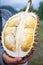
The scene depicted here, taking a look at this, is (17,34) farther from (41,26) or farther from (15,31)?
(41,26)

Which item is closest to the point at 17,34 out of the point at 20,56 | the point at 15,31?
the point at 15,31

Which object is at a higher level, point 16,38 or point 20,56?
point 16,38

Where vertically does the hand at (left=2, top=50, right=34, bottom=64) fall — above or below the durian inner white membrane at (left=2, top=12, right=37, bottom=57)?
below

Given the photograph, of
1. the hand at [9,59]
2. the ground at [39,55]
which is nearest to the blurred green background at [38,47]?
the ground at [39,55]

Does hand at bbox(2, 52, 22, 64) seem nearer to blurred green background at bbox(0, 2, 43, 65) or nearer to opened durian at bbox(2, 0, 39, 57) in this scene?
opened durian at bbox(2, 0, 39, 57)

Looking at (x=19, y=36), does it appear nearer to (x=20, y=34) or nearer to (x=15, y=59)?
(x=20, y=34)

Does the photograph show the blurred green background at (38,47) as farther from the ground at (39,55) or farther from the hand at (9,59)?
the hand at (9,59)

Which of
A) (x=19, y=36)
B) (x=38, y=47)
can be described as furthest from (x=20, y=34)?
(x=38, y=47)

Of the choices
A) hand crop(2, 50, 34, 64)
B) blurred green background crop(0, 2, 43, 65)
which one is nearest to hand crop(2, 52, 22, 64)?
hand crop(2, 50, 34, 64)
